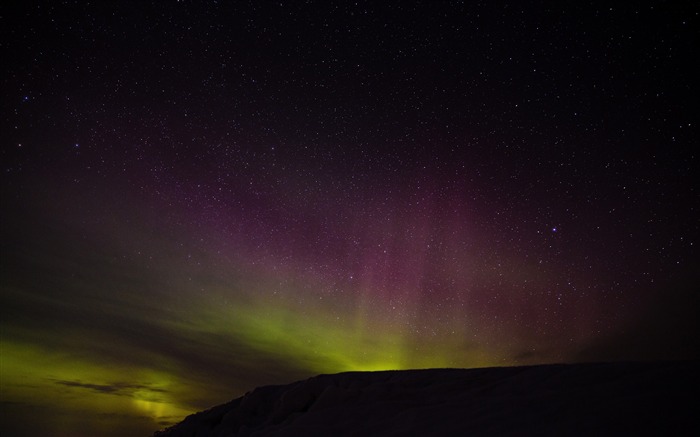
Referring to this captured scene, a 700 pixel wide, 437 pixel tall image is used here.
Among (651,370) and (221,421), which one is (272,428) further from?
(651,370)

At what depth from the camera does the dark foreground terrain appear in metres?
3.78

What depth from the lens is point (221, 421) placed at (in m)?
8.52

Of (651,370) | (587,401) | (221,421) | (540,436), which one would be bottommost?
(221,421)

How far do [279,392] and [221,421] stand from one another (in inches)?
52.2

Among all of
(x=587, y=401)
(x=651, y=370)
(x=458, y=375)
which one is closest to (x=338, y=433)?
(x=458, y=375)

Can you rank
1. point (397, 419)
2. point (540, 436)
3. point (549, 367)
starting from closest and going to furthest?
point (540, 436)
point (397, 419)
point (549, 367)

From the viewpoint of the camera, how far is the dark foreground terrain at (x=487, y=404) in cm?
378

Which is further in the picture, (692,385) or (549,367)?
(549,367)

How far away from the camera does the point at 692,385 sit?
4070 mm

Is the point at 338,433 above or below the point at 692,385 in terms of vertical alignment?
below

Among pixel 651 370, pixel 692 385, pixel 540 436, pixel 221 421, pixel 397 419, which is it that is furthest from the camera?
pixel 221 421

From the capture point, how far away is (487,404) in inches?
200

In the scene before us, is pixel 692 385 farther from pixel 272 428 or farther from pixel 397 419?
pixel 272 428

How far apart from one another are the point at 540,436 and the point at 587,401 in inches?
36.8
